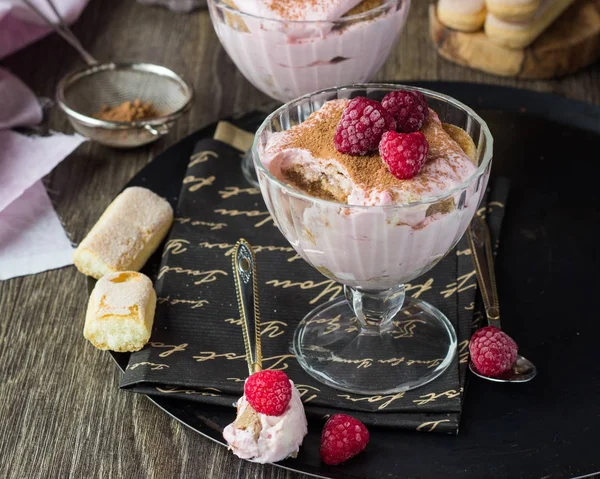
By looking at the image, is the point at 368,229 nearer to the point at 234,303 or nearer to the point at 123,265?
the point at 234,303

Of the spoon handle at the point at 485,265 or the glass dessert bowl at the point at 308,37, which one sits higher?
the glass dessert bowl at the point at 308,37

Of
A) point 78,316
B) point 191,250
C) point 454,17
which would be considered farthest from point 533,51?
point 78,316

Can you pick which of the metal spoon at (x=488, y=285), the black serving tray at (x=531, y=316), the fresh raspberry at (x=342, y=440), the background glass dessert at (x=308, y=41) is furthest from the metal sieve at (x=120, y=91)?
the fresh raspberry at (x=342, y=440)

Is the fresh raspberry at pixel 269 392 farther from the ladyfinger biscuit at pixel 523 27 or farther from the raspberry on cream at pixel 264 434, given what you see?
the ladyfinger biscuit at pixel 523 27

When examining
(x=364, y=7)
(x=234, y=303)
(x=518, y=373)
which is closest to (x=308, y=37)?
(x=364, y=7)

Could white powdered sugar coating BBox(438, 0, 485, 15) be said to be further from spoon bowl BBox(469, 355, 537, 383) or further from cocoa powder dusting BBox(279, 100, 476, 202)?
spoon bowl BBox(469, 355, 537, 383)

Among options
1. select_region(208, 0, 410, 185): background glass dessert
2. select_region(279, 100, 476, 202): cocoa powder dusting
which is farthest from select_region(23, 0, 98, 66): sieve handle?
select_region(279, 100, 476, 202): cocoa powder dusting
